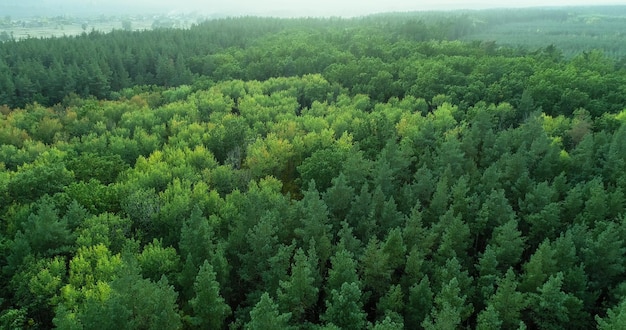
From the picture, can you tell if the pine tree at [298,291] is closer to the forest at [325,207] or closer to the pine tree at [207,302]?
the forest at [325,207]

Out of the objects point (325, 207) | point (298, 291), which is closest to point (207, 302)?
point (298, 291)

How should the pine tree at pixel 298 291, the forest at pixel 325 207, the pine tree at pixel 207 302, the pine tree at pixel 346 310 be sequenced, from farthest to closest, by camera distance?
the forest at pixel 325 207, the pine tree at pixel 298 291, the pine tree at pixel 207 302, the pine tree at pixel 346 310

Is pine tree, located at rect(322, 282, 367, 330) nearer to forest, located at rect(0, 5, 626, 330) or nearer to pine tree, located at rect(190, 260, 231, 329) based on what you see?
forest, located at rect(0, 5, 626, 330)

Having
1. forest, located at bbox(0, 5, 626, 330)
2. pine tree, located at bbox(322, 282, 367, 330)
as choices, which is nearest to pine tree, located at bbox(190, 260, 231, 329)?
forest, located at bbox(0, 5, 626, 330)

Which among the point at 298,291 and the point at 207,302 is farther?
the point at 298,291

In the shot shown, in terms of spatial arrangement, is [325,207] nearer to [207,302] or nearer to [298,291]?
[298,291]

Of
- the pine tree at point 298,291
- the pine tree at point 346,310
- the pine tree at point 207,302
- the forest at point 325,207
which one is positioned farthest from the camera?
the forest at point 325,207

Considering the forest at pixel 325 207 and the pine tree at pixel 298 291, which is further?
the forest at pixel 325 207

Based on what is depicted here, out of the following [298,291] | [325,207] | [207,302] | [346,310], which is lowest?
[346,310]

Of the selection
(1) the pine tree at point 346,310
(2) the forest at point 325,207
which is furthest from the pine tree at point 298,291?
(1) the pine tree at point 346,310
